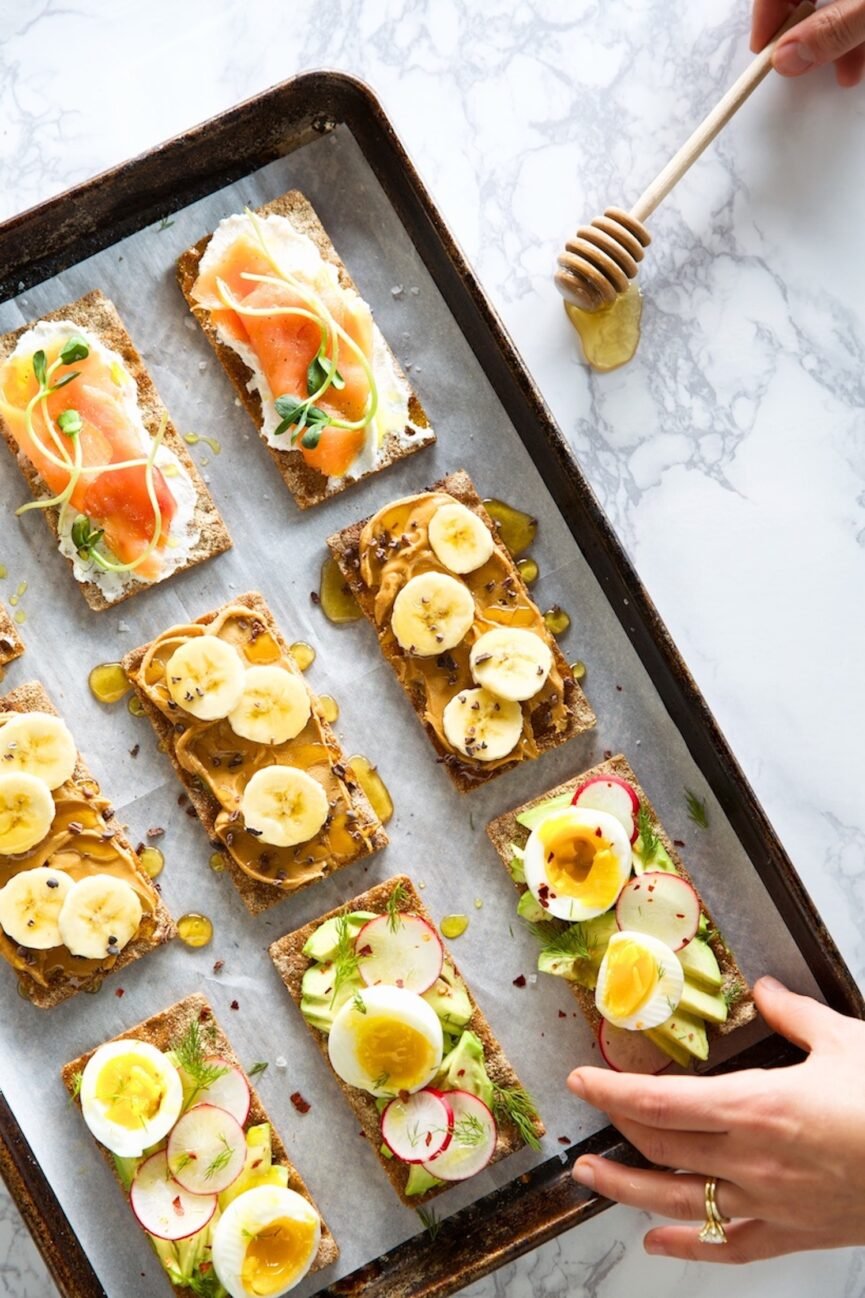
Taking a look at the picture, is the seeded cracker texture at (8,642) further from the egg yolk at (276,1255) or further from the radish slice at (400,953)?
the egg yolk at (276,1255)

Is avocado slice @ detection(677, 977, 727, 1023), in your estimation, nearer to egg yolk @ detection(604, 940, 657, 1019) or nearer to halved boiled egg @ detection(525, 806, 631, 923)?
egg yolk @ detection(604, 940, 657, 1019)

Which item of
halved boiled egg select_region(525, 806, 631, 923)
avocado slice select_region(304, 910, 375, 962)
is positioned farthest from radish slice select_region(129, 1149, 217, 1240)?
halved boiled egg select_region(525, 806, 631, 923)

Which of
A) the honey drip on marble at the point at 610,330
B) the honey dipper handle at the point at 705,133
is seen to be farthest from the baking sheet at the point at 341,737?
the honey dipper handle at the point at 705,133

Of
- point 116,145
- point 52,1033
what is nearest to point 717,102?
point 116,145

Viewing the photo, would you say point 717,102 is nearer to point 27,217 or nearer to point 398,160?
point 398,160

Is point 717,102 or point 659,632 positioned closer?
point 659,632

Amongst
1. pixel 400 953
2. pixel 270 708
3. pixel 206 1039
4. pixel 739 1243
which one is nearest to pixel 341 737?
pixel 270 708

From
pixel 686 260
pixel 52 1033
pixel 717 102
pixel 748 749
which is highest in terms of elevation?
pixel 717 102
